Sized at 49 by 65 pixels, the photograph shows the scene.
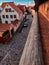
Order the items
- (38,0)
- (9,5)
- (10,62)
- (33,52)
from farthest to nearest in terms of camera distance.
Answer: (9,5) < (10,62) < (38,0) < (33,52)

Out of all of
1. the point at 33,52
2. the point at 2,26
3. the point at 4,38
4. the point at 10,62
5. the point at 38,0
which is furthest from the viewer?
the point at 2,26

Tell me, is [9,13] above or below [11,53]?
above

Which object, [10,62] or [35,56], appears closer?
[35,56]

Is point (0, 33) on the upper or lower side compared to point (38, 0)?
lower

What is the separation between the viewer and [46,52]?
7.75 ft

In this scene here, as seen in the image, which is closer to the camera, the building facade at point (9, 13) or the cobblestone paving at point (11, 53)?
the cobblestone paving at point (11, 53)

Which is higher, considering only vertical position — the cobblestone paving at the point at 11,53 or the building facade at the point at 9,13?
the building facade at the point at 9,13

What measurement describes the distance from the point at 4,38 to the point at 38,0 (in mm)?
13332

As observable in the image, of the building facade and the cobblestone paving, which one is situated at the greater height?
the building facade

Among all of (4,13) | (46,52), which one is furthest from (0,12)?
(46,52)

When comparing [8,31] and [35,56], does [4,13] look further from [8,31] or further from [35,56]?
[35,56]

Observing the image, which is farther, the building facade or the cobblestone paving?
the building facade

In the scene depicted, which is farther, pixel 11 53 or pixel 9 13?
pixel 9 13

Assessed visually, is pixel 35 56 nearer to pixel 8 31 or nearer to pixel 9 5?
pixel 8 31
